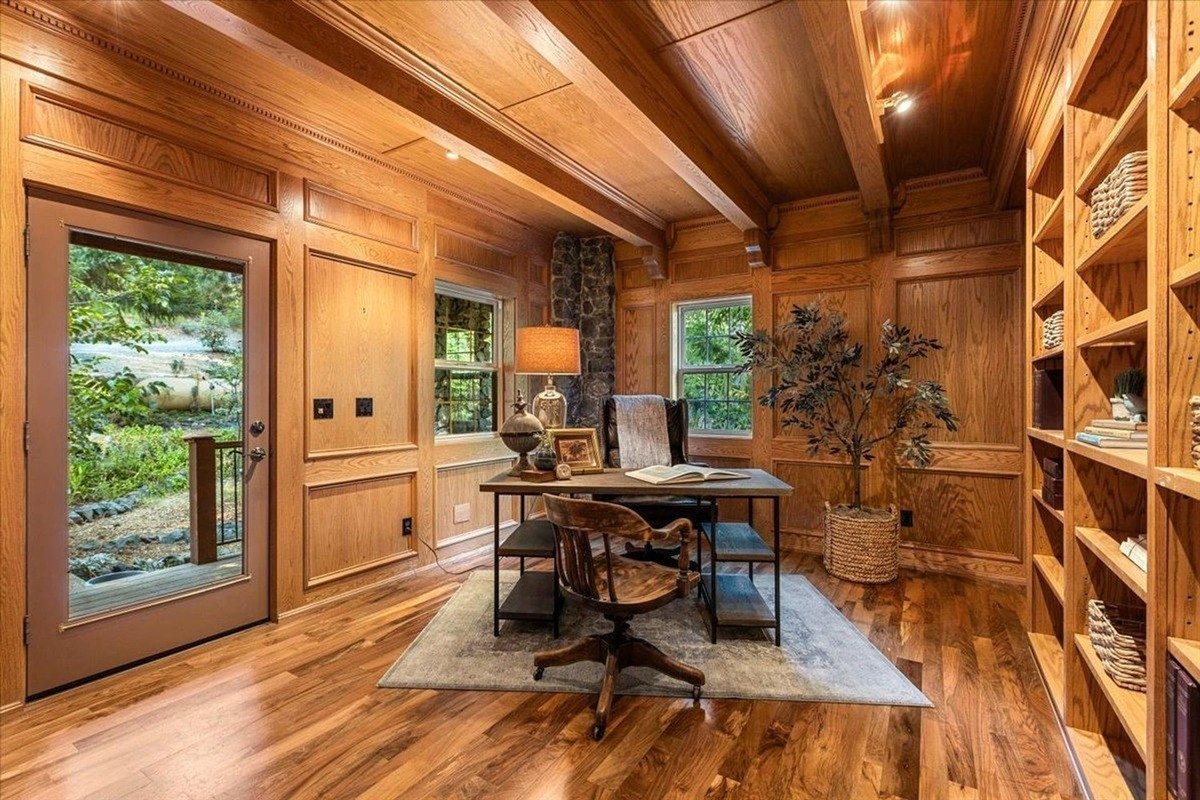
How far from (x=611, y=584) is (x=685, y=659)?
0.80m

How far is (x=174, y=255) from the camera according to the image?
93.2 inches

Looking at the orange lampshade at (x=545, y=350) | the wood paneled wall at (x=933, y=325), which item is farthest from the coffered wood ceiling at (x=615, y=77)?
the orange lampshade at (x=545, y=350)

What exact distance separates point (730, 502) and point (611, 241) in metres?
2.53

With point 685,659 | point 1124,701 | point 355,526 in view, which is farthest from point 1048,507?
point 355,526

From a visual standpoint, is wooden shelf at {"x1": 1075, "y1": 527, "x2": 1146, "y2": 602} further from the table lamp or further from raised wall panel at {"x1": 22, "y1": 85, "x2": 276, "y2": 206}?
raised wall panel at {"x1": 22, "y1": 85, "x2": 276, "y2": 206}

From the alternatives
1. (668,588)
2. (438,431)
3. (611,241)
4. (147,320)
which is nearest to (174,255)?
(147,320)

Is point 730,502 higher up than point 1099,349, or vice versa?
point 1099,349

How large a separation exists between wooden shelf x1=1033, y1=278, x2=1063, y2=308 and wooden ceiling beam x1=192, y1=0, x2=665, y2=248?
2.50m

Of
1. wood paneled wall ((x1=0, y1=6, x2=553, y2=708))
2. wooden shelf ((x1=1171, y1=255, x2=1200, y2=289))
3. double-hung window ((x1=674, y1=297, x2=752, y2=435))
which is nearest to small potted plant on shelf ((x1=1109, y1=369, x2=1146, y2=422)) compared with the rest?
wooden shelf ((x1=1171, y1=255, x2=1200, y2=289))

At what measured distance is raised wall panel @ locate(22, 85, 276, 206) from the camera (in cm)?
194

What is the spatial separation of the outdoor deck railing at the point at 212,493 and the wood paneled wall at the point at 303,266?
0.18 meters

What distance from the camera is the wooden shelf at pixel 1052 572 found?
6.49 feet

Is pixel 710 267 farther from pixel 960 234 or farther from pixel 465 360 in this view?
pixel 465 360

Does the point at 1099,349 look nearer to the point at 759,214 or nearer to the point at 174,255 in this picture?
the point at 759,214
